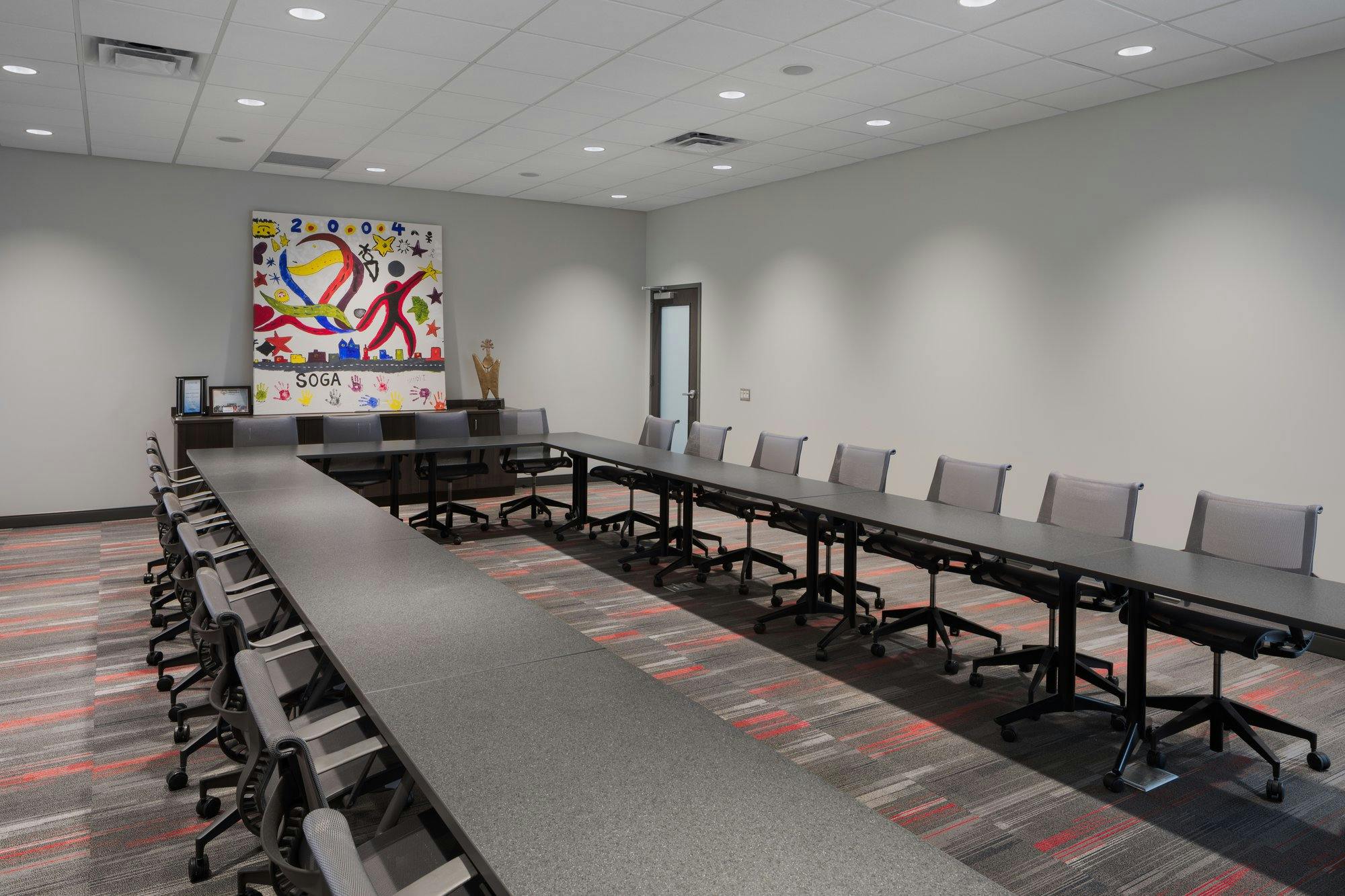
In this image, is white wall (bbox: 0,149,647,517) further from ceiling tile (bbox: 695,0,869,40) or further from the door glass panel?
ceiling tile (bbox: 695,0,869,40)

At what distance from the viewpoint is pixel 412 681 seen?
208 centimetres

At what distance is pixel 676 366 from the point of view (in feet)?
32.8

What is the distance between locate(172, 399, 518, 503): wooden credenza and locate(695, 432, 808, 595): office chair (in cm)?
309

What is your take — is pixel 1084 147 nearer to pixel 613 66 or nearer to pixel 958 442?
pixel 958 442

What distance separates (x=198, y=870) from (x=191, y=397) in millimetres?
6176

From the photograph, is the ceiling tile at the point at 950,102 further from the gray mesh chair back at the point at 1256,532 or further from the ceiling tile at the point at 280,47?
the ceiling tile at the point at 280,47

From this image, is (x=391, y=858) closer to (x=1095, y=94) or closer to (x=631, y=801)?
(x=631, y=801)

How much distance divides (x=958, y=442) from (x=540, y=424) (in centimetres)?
369

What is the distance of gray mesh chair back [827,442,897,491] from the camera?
200 inches

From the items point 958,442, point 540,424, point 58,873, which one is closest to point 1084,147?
point 958,442

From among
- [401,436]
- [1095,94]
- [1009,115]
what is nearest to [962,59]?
[1095,94]

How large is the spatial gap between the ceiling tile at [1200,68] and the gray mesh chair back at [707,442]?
11.0 ft

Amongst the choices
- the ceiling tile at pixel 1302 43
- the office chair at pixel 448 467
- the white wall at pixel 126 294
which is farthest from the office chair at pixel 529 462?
the ceiling tile at pixel 1302 43

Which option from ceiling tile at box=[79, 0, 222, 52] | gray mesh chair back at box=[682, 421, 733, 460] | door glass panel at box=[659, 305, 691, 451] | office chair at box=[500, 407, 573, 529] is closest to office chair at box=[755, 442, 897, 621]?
gray mesh chair back at box=[682, 421, 733, 460]
